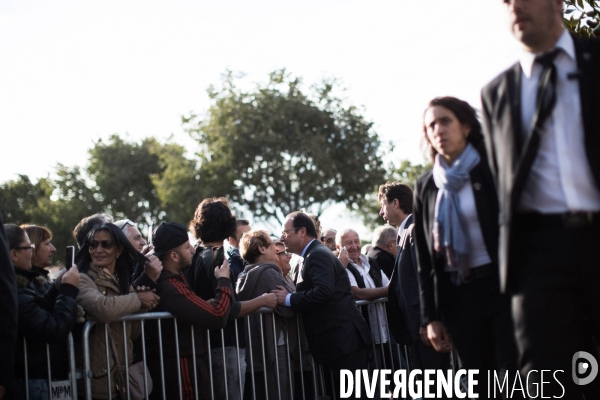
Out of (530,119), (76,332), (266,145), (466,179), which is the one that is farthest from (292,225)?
(266,145)

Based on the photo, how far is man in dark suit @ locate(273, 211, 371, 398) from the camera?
692 cm

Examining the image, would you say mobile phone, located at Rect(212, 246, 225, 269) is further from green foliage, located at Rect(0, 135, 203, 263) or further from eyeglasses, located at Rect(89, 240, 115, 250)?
green foliage, located at Rect(0, 135, 203, 263)

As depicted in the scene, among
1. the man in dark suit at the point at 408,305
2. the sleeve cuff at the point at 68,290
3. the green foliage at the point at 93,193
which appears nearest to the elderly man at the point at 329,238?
the man in dark suit at the point at 408,305

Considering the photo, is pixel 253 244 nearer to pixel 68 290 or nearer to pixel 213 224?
pixel 213 224

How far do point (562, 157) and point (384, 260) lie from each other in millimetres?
6402

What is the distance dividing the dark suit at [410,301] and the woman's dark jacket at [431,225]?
230cm

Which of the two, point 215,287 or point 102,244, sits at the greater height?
point 102,244

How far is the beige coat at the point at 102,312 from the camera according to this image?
18.8 feet

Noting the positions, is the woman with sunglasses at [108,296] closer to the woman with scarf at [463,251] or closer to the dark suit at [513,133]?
the woman with scarf at [463,251]

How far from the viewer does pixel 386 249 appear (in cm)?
943

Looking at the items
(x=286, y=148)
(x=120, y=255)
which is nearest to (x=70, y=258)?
(x=120, y=255)

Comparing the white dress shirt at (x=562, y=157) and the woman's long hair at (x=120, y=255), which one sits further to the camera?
the woman's long hair at (x=120, y=255)

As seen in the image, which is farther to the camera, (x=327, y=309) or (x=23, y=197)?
(x=23, y=197)

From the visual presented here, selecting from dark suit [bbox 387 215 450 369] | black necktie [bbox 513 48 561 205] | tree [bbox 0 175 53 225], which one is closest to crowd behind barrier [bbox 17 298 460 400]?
dark suit [bbox 387 215 450 369]
